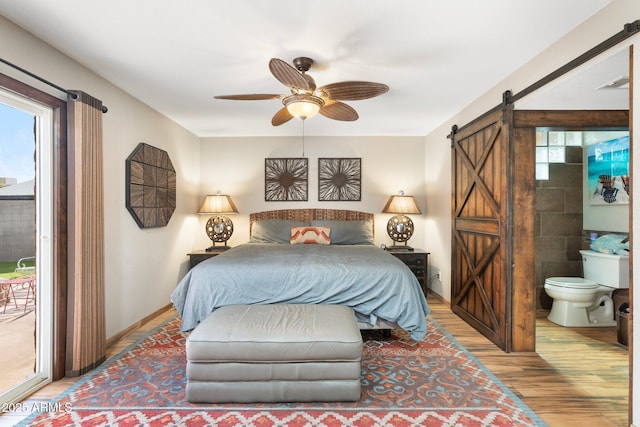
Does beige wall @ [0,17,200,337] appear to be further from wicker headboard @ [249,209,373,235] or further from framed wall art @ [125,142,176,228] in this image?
wicker headboard @ [249,209,373,235]

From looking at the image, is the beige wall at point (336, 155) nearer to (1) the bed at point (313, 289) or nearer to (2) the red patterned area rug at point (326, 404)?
(1) the bed at point (313, 289)

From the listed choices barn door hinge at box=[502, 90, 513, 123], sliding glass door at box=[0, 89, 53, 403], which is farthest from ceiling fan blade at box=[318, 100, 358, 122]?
sliding glass door at box=[0, 89, 53, 403]

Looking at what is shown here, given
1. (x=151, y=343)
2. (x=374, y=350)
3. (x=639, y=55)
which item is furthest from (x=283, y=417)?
(x=639, y=55)

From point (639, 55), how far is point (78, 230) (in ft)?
11.8

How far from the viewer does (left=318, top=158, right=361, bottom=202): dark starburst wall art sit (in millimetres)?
4906

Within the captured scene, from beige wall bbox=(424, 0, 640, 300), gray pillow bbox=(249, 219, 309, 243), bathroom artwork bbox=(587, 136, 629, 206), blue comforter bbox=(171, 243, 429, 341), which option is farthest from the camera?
gray pillow bbox=(249, 219, 309, 243)

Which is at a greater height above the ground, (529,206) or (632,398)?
(529,206)

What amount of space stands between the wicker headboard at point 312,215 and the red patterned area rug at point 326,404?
2521 millimetres

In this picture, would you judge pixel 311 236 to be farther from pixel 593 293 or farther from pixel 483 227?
pixel 593 293

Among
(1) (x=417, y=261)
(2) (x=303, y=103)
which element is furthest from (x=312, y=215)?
(2) (x=303, y=103)

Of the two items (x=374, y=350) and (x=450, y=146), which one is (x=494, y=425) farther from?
(x=450, y=146)

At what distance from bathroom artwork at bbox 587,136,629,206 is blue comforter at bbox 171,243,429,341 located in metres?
2.70

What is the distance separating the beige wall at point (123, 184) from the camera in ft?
6.98

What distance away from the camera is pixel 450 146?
3.94 m
